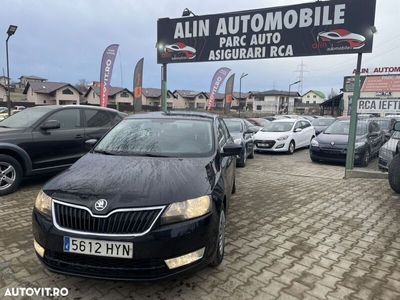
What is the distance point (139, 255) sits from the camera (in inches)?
96.3

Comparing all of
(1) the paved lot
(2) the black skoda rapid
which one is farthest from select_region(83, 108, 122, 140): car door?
(2) the black skoda rapid

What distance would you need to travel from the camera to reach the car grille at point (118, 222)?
2488 millimetres

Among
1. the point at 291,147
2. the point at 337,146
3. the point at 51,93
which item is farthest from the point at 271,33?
the point at 51,93

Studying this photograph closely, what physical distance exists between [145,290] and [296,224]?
2.65 m

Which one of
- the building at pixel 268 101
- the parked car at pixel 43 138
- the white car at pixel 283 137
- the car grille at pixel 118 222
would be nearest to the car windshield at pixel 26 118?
the parked car at pixel 43 138

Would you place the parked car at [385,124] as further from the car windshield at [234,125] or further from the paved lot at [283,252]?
the car windshield at [234,125]

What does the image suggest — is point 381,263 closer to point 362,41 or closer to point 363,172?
point 363,172

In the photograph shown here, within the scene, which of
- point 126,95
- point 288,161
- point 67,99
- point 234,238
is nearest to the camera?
point 234,238

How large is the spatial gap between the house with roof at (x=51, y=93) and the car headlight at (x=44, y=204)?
69785 millimetres

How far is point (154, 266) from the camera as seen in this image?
8.20ft

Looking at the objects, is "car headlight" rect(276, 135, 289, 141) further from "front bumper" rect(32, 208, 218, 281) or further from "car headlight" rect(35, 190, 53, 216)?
"car headlight" rect(35, 190, 53, 216)

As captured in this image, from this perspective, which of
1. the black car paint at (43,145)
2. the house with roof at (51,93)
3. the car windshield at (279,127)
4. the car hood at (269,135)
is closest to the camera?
the black car paint at (43,145)

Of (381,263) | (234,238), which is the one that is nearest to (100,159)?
(234,238)

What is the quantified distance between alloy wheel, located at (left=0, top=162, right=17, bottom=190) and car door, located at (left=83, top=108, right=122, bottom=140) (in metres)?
1.61
